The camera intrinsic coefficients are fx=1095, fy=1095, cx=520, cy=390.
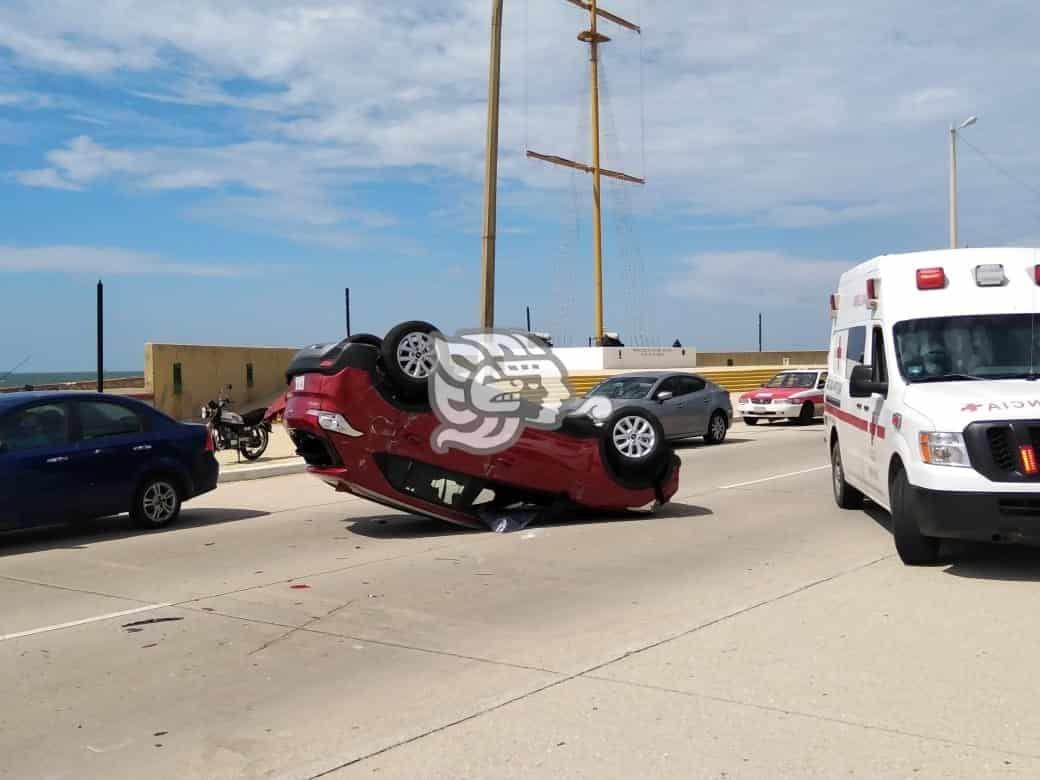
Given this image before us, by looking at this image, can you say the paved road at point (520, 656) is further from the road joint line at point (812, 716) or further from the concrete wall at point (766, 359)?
the concrete wall at point (766, 359)

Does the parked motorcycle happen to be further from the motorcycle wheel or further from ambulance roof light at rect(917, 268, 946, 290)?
ambulance roof light at rect(917, 268, 946, 290)

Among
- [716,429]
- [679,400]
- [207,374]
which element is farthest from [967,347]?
[207,374]

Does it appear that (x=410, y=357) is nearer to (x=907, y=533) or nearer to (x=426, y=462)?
(x=426, y=462)

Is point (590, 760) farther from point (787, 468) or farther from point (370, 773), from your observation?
point (787, 468)

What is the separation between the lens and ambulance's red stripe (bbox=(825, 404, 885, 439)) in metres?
9.29

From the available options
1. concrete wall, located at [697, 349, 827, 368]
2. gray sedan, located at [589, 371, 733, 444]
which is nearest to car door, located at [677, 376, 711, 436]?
gray sedan, located at [589, 371, 733, 444]

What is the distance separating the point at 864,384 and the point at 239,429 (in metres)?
12.6

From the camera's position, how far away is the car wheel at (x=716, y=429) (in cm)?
2213

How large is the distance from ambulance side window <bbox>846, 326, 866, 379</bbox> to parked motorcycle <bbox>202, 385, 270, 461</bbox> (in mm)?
11219

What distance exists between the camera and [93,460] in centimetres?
1106

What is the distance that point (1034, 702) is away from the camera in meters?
5.28

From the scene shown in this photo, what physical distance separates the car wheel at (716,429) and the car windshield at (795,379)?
6493 mm

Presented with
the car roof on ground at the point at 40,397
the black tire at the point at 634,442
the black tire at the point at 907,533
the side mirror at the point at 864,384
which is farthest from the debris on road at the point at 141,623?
the side mirror at the point at 864,384

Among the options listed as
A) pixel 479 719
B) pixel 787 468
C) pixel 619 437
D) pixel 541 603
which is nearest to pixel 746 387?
pixel 787 468
